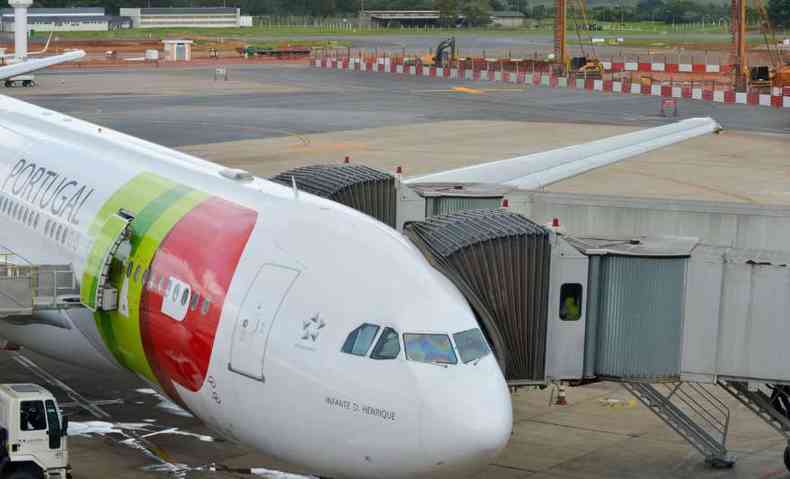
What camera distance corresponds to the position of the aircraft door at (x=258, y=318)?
1936 centimetres

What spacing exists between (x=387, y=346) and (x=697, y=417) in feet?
39.0

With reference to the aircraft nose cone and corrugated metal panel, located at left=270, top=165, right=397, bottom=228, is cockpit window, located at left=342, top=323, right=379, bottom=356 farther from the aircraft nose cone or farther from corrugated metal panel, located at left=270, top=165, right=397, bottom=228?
corrugated metal panel, located at left=270, top=165, right=397, bottom=228

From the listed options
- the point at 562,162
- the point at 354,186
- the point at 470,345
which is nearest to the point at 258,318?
the point at 470,345

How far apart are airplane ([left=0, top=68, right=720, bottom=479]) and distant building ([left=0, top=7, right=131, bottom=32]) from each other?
154 meters

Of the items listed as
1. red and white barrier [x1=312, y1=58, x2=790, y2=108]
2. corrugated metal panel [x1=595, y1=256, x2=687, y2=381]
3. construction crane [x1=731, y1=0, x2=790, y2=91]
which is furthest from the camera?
construction crane [x1=731, y1=0, x2=790, y2=91]

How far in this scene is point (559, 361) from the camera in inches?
878

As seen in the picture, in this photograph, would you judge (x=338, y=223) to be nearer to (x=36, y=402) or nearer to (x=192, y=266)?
(x=192, y=266)

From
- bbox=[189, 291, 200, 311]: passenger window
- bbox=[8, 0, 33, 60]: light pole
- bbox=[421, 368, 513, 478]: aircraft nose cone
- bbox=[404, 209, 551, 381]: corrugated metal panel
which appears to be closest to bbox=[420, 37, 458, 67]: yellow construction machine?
bbox=[8, 0, 33, 60]: light pole

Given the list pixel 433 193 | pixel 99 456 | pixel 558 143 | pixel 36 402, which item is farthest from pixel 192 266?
pixel 558 143

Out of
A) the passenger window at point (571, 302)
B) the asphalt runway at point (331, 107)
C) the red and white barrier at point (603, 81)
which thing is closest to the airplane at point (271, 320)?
the passenger window at point (571, 302)

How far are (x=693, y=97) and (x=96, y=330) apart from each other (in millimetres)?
68738

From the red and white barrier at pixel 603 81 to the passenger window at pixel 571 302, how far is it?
63087 mm

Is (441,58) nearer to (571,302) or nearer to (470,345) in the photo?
(571,302)

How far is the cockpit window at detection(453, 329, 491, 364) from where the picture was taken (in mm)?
18625
